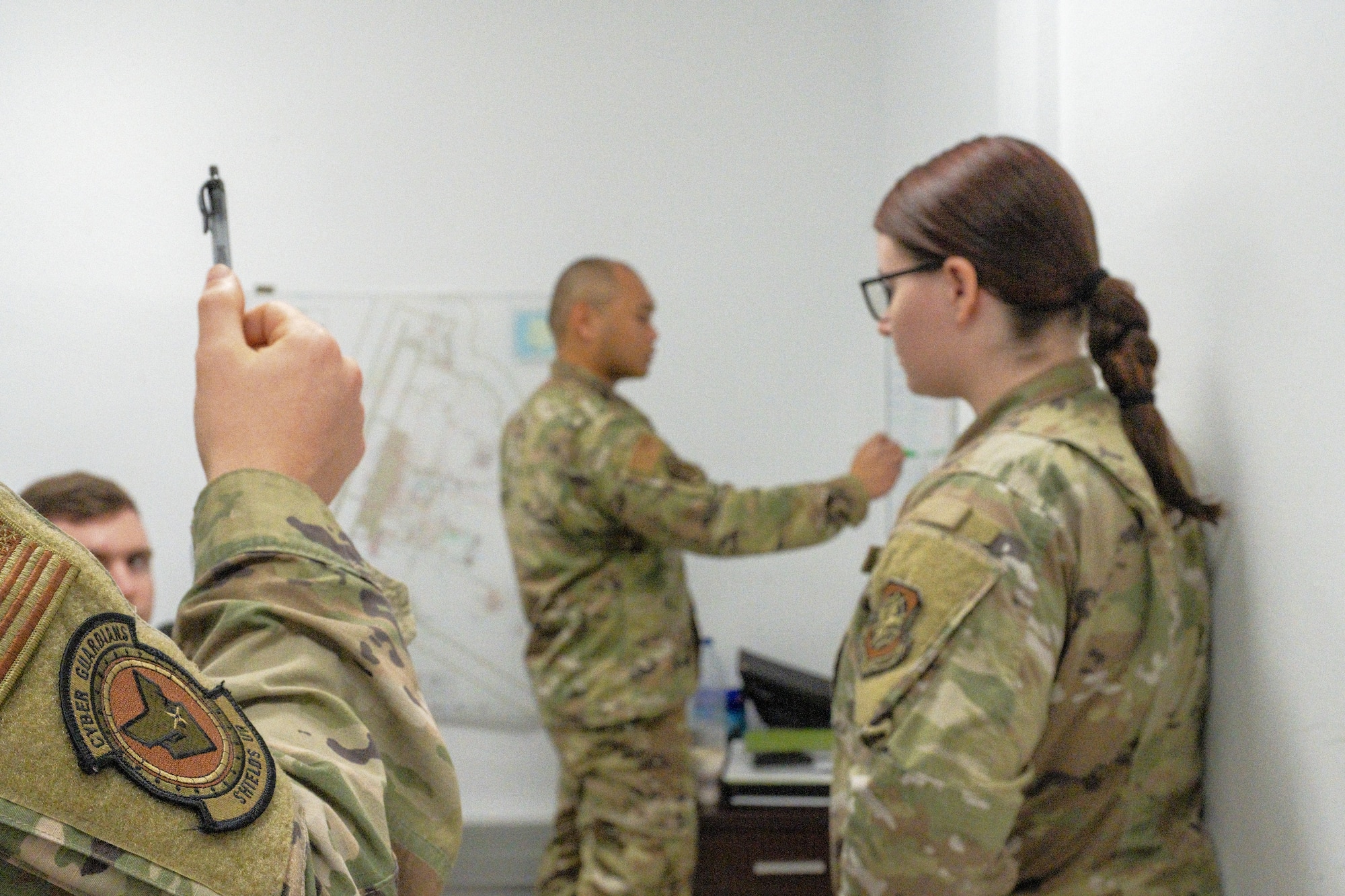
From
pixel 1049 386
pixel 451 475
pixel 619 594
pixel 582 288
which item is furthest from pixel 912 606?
pixel 451 475

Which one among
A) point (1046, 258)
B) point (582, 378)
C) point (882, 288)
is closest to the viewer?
point (1046, 258)

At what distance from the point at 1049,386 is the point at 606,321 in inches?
54.6

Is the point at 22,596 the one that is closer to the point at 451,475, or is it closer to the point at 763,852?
the point at 763,852

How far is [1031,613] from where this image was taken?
0.90 metres

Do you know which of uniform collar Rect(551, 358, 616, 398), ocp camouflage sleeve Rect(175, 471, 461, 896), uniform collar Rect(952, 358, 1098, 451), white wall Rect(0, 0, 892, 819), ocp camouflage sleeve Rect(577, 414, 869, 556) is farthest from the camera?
white wall Rect(0, 0, 892, 819)

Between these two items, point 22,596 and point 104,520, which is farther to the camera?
point 104,520

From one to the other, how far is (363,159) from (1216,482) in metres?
2.02

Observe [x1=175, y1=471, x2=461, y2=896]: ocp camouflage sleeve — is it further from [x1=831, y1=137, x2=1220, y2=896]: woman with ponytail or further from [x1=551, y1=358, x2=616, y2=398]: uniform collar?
[x1=551, y1=358, x2=616, y2=398]: uniform collar

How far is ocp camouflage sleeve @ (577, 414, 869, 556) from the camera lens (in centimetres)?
209

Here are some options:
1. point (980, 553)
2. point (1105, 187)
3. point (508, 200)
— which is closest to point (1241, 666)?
point (980, 553)

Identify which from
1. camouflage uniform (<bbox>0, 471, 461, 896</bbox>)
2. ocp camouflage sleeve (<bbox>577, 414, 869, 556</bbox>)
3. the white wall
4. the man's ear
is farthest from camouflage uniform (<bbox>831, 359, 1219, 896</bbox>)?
the white wall

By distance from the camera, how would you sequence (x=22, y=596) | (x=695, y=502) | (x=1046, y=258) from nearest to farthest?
(x=22, y=596) < (x=1046, y=258) < (x=695, y=502)

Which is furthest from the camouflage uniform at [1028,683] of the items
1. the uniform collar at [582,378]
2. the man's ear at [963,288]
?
the uniform collar at [582,378]

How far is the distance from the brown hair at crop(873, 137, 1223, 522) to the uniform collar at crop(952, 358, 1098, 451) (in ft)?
0.09
